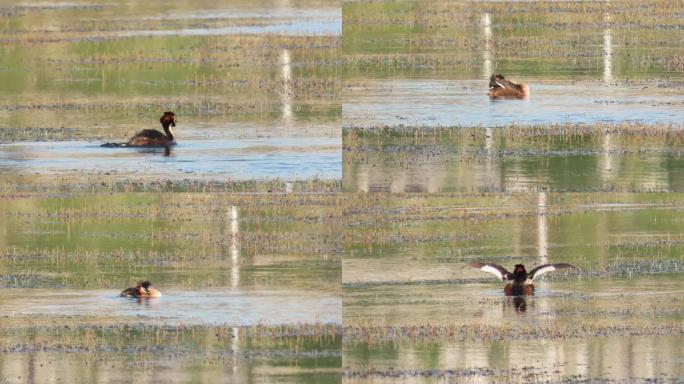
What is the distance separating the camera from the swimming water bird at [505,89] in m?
27.4

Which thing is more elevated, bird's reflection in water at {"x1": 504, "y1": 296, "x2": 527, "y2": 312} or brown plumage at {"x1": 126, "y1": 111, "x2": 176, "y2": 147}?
brown plumage at {"x1": 126, "y1": 111, "x2": 176, "y2": 147}

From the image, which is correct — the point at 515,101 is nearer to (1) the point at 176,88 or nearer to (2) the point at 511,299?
(2) the point at 511,299

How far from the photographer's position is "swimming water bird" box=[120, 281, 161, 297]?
83.8 ft

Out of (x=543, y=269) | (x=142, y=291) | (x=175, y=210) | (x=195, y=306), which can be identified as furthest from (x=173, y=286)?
(x=543, y=269)

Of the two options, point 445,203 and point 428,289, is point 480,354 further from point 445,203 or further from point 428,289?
point 445,203

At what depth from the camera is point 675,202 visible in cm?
Result: 2897

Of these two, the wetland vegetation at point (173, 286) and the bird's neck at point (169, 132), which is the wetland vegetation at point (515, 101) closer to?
the wetland vegetation at point (173, 286)

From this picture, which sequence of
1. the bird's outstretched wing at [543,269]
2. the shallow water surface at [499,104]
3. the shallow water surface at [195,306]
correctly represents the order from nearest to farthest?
the shallow water surface at [195,306]
the bird's outstretched wing at [543,269]
the shallow water surface at [499,104]

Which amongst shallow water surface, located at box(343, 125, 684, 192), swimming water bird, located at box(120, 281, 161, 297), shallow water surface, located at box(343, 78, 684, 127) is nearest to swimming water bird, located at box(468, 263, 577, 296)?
shallow water surface, located at box(343, 125, 684, 192)

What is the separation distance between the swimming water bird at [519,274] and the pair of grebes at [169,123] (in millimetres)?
3124

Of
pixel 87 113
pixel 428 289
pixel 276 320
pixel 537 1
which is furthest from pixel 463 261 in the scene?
pixel 537 1

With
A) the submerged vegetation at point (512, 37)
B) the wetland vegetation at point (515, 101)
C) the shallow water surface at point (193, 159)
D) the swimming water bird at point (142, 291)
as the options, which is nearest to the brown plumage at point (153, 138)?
the shallow water surface at point (193, 159)

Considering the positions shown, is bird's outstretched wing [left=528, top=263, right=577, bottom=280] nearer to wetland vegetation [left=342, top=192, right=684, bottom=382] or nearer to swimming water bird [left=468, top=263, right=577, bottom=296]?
swimming water bird [left=468, top=263, right=577, bottom=296]

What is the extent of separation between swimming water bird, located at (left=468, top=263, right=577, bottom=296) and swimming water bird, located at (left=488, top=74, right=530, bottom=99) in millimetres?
3098
